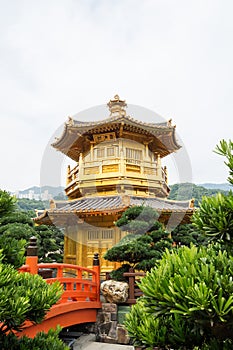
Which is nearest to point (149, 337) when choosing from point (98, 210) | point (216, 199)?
point (216, 199)

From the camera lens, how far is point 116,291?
276 inches

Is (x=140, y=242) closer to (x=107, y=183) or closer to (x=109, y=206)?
(x=109, y=206)

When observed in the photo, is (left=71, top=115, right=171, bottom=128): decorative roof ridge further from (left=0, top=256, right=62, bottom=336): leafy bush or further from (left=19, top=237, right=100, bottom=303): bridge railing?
(left=0, top=256, right=62, bottom=336): leafy bush

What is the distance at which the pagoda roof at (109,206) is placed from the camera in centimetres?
960

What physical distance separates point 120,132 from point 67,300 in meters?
7.04

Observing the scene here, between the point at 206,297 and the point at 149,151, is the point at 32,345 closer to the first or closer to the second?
the point at 206,297

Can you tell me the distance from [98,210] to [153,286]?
8.11 m

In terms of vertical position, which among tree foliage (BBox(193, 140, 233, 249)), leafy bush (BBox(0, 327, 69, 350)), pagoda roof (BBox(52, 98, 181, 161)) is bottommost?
leafy bush (BBox(0, 327, 69, 350))

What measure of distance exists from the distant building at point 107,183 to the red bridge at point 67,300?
3.07 m

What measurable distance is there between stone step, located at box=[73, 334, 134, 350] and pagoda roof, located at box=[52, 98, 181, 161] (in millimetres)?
7473

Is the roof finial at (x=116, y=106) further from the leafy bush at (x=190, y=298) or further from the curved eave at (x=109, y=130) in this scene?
the leafy bush at (x=190, y=298)

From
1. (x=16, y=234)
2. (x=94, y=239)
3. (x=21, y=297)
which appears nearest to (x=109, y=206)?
(x=94, y=239)

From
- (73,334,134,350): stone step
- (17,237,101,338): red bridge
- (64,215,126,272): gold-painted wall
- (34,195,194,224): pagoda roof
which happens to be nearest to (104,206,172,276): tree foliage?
(17,237,101,338): red bridge

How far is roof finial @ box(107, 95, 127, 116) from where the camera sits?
13859 mm
